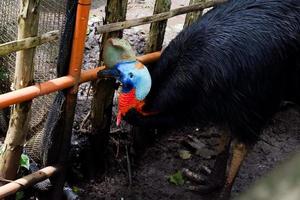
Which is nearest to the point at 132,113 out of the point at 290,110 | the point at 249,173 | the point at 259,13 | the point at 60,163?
the point at 60,163

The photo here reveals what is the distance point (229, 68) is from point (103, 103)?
2.51ft

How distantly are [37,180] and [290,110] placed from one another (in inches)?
91.5

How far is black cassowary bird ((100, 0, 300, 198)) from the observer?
7.49 ft

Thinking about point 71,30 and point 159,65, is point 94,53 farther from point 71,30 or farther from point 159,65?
point 71,30

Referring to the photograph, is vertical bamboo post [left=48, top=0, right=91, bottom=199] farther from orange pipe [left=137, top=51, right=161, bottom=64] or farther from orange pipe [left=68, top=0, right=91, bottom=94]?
orange pipe [left=137, top=51, right=161, bottom=64]

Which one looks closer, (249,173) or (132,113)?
(132,113)

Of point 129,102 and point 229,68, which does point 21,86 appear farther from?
point 229,68

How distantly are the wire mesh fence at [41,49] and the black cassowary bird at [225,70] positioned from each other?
37 centimetres

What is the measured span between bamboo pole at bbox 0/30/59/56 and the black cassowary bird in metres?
0.37

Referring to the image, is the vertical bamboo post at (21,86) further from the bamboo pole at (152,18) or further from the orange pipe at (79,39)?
the bamboo pole at (152,18)

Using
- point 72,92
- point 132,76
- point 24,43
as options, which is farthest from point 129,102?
point 24,43

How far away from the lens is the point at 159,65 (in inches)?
94.4

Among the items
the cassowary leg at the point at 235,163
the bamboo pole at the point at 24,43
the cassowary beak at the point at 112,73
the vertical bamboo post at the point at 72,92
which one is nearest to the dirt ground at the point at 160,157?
the cassowary leg at the point at 235,163

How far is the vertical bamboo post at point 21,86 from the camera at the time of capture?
1882mm
